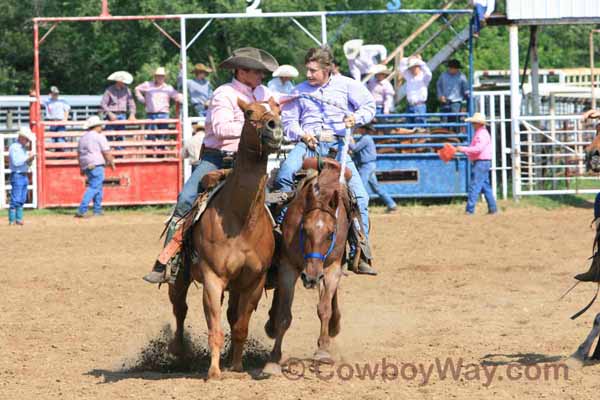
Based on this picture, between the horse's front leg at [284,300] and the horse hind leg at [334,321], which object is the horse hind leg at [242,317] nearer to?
the horse's front leg at [284,300]

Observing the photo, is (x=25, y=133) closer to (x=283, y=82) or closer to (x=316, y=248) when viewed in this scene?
(x=283, y=82)

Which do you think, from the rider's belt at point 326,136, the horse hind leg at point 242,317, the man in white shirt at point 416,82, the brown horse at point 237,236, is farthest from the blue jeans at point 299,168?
the man in white shirt at point 416,82

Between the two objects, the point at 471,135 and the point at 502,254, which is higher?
the point at 471,135

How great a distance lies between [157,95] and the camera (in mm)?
21250

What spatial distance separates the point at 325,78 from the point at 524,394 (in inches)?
122

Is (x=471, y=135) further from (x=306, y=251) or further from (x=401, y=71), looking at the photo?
(x=306, y=251)

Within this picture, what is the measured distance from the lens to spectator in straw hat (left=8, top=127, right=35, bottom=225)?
18.8 m

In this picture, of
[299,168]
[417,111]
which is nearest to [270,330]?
[299,168]

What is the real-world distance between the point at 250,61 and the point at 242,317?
6.11 ft

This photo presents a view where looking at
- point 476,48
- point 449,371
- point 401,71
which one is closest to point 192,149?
point 401,71

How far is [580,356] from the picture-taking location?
7.80 metres

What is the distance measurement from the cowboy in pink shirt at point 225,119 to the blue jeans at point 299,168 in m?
0.44

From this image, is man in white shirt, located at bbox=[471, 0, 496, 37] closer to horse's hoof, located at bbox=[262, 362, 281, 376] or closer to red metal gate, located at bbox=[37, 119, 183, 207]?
red metal gate, located at bbox=[37, 119, 183, 207]

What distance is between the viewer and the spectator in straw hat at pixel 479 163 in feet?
61.9
